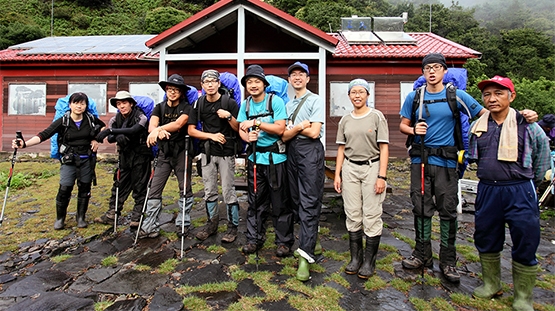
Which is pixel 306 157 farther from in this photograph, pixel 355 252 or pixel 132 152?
pixel 132 152

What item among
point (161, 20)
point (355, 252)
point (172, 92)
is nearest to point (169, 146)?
point (172, 92)

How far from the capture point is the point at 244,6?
9.30 meters

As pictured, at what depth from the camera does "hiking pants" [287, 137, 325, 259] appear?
3.57 meters

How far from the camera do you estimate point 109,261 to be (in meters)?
3.88

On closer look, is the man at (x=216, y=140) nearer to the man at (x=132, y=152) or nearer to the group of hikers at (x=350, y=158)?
the group of hikers at (x=350, y=158)

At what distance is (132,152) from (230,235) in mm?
2217

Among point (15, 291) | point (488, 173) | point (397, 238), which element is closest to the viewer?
point (488, 173)

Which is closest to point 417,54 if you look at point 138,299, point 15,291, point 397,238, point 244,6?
point 244,6

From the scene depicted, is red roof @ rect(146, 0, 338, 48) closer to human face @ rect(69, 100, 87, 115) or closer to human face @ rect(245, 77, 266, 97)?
human face @ rect(69, 100, 87, 115)

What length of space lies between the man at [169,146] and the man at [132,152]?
500mm

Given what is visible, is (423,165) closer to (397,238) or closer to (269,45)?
(397,238)

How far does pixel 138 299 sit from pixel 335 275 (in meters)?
2.11

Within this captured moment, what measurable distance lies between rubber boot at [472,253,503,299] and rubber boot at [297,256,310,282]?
1706mm

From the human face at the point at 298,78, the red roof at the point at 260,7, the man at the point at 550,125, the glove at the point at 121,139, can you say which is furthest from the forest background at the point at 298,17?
the glove at the point at 121,139
